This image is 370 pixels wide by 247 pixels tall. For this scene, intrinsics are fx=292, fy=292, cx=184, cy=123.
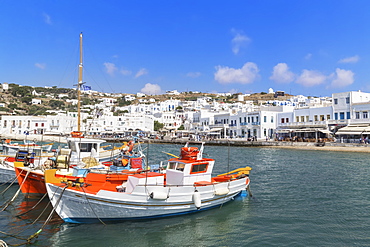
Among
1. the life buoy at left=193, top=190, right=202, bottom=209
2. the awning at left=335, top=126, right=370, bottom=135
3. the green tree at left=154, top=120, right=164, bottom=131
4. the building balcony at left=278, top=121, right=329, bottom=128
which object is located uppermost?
the green tree at left=154, top=120, right=164, bottom=131

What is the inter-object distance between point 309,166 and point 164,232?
66.9ft

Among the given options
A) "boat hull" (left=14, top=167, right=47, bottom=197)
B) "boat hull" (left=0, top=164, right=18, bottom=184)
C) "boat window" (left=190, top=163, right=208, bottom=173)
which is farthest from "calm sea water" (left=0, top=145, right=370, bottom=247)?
"boat window" (left=190, top=163, right=208, bottom=173)

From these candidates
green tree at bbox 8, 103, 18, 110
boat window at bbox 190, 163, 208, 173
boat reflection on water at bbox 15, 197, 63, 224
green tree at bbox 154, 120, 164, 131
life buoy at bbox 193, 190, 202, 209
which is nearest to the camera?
boat reflection on water at bbox 15, 197, 63, 224

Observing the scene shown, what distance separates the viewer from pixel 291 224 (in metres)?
11.6

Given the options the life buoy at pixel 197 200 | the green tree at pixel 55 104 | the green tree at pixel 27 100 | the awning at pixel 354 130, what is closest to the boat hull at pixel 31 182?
the life buoy at pixel 197 200

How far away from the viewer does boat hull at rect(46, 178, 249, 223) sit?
1095 centimetres

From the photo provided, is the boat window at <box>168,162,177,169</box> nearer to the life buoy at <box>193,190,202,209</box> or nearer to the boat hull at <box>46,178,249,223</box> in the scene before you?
the boat hull at <box>46,178,249,223</box>

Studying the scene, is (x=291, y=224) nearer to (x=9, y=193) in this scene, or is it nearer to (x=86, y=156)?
(x=86, y=156)

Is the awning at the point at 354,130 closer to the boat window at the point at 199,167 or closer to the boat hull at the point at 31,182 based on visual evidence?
the boat window at the point at 199,167

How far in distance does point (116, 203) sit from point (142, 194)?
3.38 ft

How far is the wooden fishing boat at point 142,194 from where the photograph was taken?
1102 cm

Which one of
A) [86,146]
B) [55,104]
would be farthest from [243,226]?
[55,104]

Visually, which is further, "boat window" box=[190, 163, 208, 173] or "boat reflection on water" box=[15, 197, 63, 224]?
"boat window" box=[190, 163, 208, 173]

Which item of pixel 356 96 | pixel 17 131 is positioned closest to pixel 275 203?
pixel 356 96
